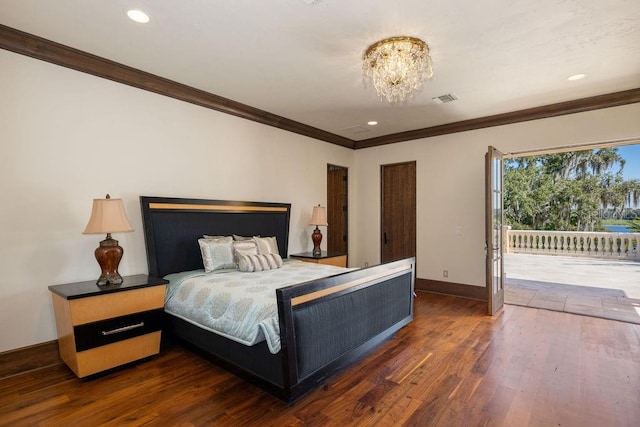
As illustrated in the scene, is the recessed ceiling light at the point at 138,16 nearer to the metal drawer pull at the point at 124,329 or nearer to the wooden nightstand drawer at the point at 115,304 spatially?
the wooden nightstand drawer at the point at 115,304

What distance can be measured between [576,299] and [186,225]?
572 cm

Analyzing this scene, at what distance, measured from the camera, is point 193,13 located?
232cm

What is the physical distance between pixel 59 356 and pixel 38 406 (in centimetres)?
75

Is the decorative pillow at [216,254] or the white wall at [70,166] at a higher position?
the white wall at [70,166]

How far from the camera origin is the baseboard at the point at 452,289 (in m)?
4.89

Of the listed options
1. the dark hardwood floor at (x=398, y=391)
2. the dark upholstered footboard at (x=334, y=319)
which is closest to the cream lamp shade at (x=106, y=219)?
the dark hardwood floor at (x=398, y=391)

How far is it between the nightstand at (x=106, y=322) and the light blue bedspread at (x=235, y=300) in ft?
0.79

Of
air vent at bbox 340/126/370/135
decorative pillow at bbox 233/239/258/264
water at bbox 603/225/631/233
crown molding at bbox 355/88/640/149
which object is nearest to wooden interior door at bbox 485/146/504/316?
crown molding at bbox 355/88/640/149

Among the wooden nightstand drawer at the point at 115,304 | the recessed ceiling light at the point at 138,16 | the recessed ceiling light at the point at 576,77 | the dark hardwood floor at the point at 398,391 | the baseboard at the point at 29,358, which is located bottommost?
the dark hardwood floor at the point at 398,391

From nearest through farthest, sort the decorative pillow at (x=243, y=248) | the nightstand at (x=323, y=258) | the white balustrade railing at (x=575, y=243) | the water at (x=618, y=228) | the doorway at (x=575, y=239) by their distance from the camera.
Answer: the decorative pillow at (x=243, y=248), the nightstand at (x=323, y=258), the doorway at (x=575, y=239), the white balustrade railing at (x=575, y=243), the water at (x=618, y=228)

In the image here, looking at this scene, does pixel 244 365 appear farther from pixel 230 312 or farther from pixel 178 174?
pixel 178 174

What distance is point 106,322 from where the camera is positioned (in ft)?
8.46

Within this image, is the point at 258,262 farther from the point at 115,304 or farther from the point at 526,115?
the point at 526,115

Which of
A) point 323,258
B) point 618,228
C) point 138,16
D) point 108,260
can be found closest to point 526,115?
point 323,258
